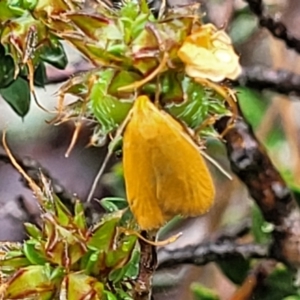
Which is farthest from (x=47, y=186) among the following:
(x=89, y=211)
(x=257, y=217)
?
(x=257, y=217)

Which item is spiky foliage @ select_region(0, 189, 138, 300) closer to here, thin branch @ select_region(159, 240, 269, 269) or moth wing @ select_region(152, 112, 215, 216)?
moth wing @ select_region(152, 112, 215, 216)

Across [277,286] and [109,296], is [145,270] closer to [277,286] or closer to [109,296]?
[109,296]

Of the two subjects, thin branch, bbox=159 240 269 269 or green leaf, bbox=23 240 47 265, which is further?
thin branch, bbox=159 240 269 269

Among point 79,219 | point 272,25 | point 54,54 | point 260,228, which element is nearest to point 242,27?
point 272,25

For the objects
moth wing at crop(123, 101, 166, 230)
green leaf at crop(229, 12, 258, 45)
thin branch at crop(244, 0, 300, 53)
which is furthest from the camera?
green leaf at crop(229, 12, 258, 45)

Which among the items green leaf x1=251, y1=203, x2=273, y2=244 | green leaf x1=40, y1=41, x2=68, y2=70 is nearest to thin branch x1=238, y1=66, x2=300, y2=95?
green leaf x1=251, y1=203, x2=273, y2=244

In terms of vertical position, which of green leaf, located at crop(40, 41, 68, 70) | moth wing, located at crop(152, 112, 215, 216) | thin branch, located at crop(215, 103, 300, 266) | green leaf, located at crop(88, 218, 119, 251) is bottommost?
thin branch, located at crop(215, 103, 300, 266)

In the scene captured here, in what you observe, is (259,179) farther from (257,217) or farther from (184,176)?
(184,176)
